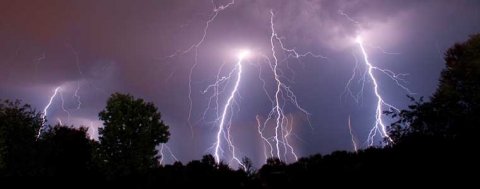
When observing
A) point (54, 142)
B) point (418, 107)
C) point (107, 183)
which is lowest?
point (107, 183)

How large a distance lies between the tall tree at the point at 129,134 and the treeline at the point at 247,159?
0.21 feet

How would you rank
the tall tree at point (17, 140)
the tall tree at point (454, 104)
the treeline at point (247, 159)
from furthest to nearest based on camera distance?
the tall tree at point (17, 140) → the tall tree at point (454, 104) → the treeline at point (247, 159)

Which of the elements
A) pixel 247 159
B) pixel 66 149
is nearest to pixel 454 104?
pixel 247 159

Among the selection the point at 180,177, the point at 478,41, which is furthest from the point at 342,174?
the point at 478,41

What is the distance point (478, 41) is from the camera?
61.1 feet

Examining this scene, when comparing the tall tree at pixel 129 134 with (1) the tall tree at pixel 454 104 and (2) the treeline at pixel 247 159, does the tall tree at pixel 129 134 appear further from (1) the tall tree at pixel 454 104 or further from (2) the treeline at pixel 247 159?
(1) the tall tree at pixel 454 104

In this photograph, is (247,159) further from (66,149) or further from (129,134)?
(66,149)

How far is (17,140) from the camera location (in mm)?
25047

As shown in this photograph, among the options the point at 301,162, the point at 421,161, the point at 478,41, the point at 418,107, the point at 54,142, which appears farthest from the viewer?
the point at 54,142

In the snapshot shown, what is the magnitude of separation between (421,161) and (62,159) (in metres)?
23.9

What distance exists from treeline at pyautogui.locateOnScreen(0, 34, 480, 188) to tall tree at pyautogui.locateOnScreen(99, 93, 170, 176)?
63 mm

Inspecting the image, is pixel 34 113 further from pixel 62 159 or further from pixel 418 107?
pixel 418 107

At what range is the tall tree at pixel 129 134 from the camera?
2592 centimetres

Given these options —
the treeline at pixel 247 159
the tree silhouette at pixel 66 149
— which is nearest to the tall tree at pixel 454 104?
the treeline at pixel 247 159
